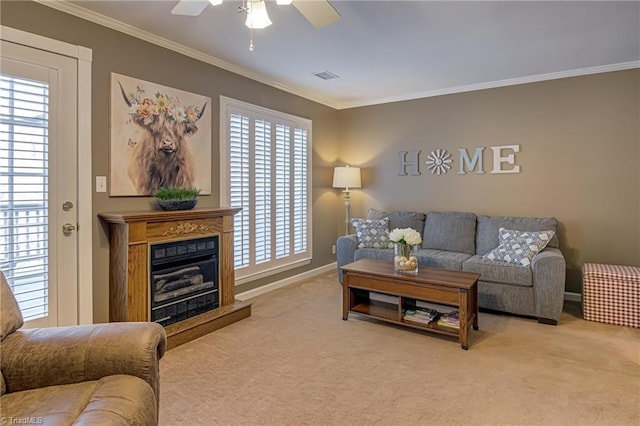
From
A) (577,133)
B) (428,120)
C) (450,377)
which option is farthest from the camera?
(428,120)

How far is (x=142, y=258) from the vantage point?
2.74 metres

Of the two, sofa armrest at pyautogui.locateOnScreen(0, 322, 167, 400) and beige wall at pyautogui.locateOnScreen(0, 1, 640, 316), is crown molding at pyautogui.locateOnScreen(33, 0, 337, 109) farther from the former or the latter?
sofa armrest at pyautogui.locateOnScreen(0, 322, 167, 400)

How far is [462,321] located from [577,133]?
2742mm

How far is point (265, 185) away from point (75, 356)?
9.86ft

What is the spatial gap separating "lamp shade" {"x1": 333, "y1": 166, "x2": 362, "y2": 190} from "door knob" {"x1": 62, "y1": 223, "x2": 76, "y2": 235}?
11.0ft

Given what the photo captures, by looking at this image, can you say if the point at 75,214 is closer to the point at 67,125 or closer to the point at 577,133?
the point at 67,125

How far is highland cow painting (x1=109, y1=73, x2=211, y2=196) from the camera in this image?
9.53 ft

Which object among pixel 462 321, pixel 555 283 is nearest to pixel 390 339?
pixel 462 321

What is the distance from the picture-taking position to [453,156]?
4746mm

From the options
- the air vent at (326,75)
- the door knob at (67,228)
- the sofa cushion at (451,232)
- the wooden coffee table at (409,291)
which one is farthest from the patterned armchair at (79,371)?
the sofa cushion at (451,232)

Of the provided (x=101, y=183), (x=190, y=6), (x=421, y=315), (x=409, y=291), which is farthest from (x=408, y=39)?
(x=101, y=183)

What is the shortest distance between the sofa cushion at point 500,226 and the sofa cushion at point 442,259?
10.2 inches

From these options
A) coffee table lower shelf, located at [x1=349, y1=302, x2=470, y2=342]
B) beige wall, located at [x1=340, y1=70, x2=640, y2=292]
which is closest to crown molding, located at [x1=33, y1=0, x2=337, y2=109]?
beige wall, located at [x1=340, y1=70, x2=640, y2=292]

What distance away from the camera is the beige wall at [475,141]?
283 cm
